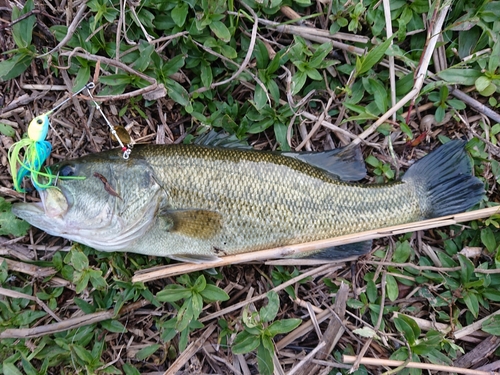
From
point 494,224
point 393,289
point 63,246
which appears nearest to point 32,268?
point 63,246

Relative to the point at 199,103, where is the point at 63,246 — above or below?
below

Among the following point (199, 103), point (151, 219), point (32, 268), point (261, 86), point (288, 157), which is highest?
point (261, 86)

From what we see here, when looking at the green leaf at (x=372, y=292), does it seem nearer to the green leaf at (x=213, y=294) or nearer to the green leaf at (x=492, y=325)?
the green leaf at (x=492, y=325)

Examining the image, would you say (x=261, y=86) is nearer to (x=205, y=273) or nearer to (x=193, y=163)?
(x=193, y=163)

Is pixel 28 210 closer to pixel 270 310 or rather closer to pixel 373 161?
pixel 270 310

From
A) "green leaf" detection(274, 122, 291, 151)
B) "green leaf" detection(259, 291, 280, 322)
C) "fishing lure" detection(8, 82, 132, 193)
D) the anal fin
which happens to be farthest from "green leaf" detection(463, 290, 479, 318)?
"fishing lure" detection(8, 82, 132, 193)

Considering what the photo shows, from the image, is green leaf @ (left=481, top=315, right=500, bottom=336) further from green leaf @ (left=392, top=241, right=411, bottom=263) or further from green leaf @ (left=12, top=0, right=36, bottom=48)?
green leaf @ (left=12, top=0, right=36, bottom=48)

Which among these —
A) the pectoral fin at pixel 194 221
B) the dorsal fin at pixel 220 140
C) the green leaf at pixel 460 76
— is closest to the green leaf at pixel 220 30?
the dorsal fin at pixel 220 140
